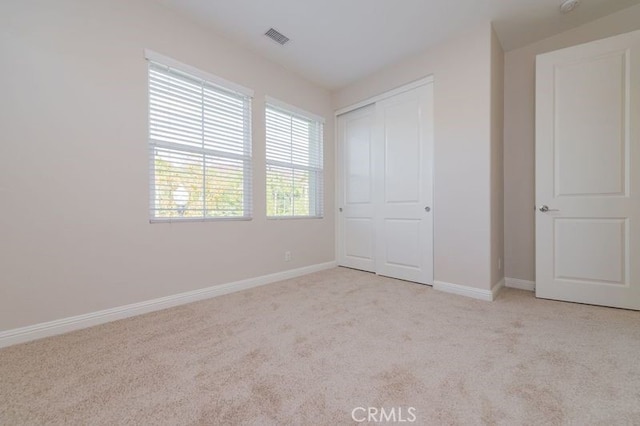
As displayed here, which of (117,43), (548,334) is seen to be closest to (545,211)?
(548,334)

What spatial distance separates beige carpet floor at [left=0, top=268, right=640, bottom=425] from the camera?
1110 millimetres

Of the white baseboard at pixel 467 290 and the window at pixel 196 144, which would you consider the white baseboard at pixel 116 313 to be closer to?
the window at pixel 196 144

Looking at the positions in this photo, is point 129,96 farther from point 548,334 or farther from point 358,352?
point 548,334

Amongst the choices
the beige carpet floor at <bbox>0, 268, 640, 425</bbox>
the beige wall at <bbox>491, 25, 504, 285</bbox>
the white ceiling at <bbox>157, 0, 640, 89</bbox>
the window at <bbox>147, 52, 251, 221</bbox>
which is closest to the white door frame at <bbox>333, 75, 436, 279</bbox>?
the white ceiling at <bbox>157, 0, 640, 89</bbox>

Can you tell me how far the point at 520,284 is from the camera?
2.90m

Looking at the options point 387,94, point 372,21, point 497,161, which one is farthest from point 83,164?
point 497,161

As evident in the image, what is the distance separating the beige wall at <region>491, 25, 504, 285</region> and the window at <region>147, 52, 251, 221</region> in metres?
2.59

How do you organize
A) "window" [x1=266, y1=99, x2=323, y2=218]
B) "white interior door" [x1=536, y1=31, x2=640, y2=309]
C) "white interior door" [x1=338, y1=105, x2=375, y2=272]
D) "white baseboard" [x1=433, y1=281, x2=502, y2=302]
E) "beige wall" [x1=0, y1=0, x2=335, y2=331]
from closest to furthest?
"beige wall" [x1=0, y1=0, x2=335, y2=331], "white interior door" [x1=536, y1=31, x2=640, y2=309], "white baseboard" [x1=433, y1=281, x2=502, y2=302], "window" [x1=266, y1=99, x2=323, y2=218], "white interior door" [x1=338, y1=105, x2=375, y2=272]

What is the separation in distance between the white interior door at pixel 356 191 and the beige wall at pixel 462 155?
94 cm

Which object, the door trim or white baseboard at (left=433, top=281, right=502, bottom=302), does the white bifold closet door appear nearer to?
the door trim

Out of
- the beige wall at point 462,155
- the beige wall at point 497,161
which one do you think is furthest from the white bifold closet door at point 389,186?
the beige wall at point 497,161

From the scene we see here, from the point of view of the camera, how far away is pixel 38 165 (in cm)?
176

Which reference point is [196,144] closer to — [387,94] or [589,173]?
[387,94]

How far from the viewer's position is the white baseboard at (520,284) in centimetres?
282
